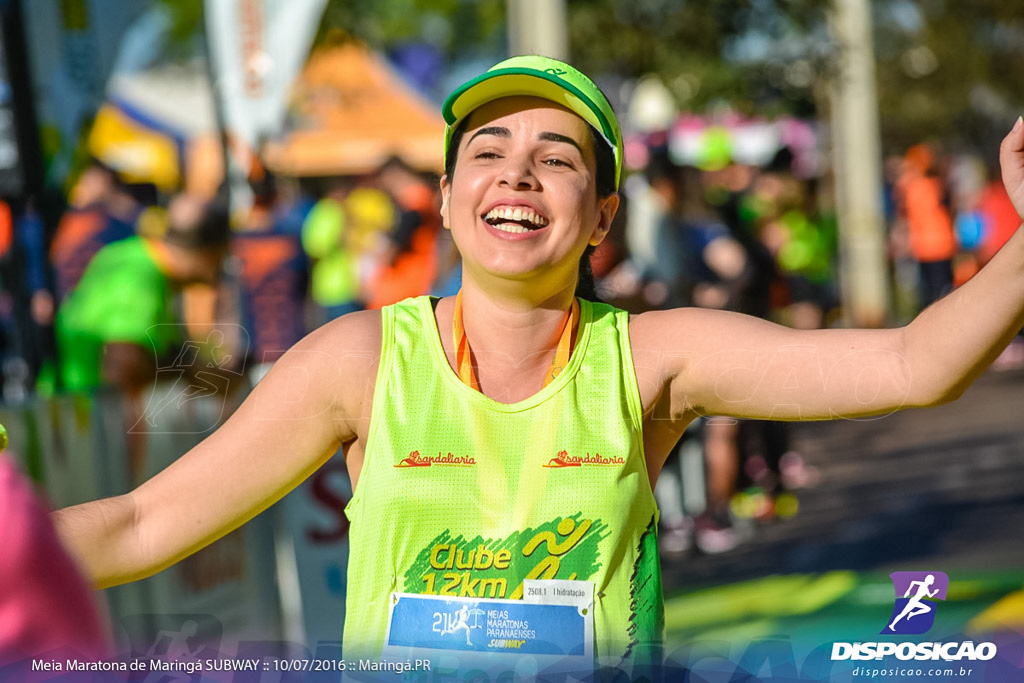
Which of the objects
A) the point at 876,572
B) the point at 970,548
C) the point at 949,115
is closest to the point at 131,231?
the point at 876,572

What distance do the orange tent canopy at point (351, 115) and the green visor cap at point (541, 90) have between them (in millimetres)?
17607

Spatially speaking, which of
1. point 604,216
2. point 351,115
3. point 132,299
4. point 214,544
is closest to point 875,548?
point 214,544

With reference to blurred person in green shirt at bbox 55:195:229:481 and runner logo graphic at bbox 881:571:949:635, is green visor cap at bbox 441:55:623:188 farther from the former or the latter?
blurred person in green shirt at bbox 55:195:229:481

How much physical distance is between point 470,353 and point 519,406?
15 centimetres

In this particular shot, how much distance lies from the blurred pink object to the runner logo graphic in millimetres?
1131

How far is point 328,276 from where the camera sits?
966 cm

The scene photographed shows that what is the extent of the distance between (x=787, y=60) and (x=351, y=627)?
41.0ft

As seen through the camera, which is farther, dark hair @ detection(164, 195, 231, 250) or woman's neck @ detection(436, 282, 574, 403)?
dark hair @ detection(164, 195, 231, 250)

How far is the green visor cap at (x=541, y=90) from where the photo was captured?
217 centimetres

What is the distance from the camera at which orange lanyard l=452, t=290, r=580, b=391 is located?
7.18 feet

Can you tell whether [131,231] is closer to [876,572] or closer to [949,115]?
[876,572]

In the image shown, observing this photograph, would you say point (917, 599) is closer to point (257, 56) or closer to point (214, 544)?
point (214, 544)

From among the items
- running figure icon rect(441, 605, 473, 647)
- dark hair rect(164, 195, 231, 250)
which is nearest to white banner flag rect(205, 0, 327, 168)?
dark hair rect(164, 195, 231, 250)

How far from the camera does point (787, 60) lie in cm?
1385
